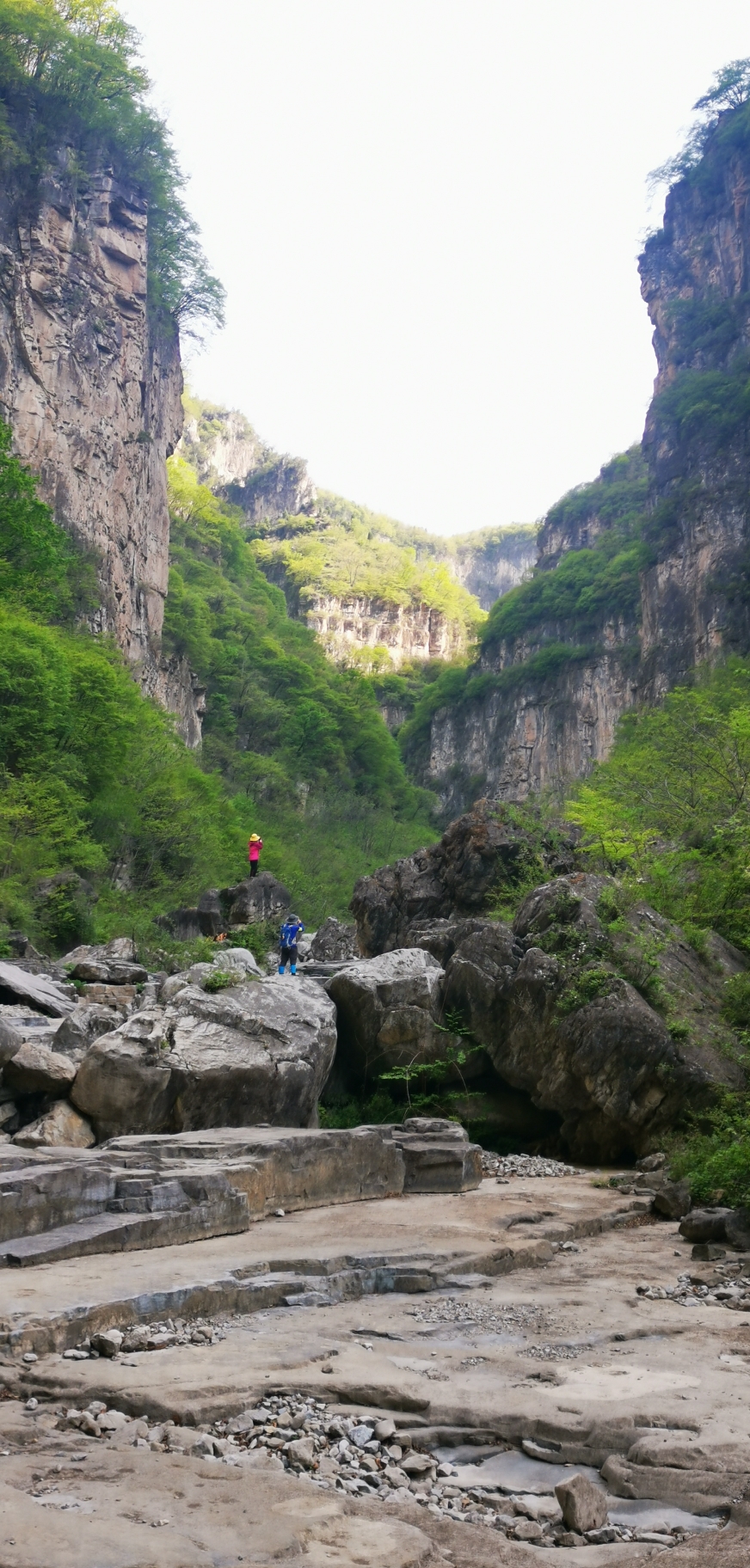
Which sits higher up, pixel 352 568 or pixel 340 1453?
pixel 352 568

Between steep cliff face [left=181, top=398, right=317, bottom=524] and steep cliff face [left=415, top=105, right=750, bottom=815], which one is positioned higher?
steep cliff face [left=181, top=398, right=317, bottom=524]

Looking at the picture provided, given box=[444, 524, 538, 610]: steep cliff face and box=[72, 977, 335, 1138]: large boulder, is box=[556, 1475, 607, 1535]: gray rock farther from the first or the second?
box=[444, 524, 538, 610]: steep cliff face

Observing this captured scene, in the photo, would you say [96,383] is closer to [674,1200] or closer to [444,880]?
[444,880]

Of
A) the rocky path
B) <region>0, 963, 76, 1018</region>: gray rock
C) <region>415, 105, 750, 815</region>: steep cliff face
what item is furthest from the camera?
<region>415, 105, 750, 815</region>: steep cliff face

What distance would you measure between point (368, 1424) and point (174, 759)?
1253 inches

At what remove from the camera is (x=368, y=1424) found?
16.2 ft

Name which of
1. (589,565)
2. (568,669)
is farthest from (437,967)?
(589,565)

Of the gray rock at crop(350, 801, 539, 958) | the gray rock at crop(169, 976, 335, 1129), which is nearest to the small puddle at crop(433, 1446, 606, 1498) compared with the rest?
the gray rock at crop(169, 976, 335, 1129)

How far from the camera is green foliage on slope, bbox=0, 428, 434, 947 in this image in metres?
26.5

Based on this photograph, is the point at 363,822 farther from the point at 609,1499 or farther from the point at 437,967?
the point at 609,1499

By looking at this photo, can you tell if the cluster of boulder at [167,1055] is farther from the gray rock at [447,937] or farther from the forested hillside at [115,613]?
the forested hillside at [115,613]

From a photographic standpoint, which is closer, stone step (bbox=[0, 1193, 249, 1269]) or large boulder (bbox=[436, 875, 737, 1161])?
stone step (bbox=[0, 1193, 249, 1269])

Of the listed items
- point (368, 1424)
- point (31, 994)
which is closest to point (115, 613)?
point (31, 994)

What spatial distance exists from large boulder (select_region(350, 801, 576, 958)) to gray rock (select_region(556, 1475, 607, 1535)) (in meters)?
18.3
